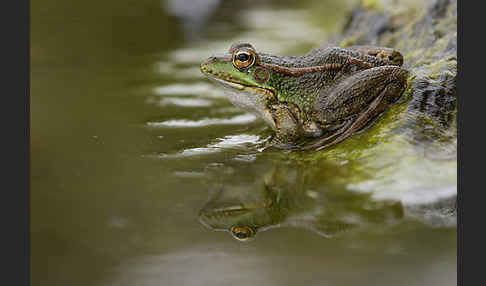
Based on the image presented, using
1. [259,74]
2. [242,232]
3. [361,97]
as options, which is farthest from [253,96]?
[242,232]

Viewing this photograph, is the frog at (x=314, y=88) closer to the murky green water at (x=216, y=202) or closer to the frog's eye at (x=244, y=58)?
the frog's eye at (x=244, y=58)

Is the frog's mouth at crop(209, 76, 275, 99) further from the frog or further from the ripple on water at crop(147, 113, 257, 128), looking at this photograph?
the ripple on water at crop(147, 113, 257, 128)

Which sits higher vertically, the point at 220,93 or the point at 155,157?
the point at 220,93

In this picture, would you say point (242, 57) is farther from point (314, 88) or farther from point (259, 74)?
point (314, 88)

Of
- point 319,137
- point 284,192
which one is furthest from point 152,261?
point 319,137

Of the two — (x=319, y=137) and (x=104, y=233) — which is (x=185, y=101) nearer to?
(x=319, y=137)
